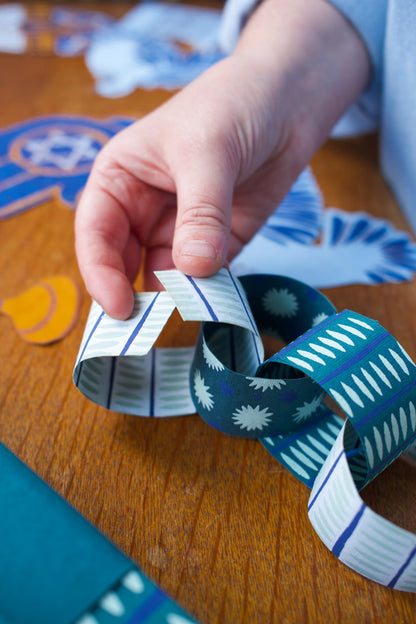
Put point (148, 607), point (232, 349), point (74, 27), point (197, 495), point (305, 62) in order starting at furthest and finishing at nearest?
point (74, 27), point (305, 62), point (232, 349), point (197, 495), point (148, 607)

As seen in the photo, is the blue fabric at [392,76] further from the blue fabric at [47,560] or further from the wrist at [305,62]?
the blue fabric at [47,560]

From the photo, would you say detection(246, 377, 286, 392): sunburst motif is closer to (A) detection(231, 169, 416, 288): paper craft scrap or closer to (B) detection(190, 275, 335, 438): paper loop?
(B) detection(190, 275, 335, 438): paper loop

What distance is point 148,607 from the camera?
328 mm

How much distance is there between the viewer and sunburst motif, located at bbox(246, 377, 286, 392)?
44 cm

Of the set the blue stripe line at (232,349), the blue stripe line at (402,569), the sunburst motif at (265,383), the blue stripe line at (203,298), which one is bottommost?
the blue stripe line at (402,569)

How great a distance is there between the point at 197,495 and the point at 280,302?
0.76 feet

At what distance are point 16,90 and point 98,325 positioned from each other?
77 centimetres

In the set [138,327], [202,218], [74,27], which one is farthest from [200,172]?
[74,27]

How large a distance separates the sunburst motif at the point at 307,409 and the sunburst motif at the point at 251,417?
1.1 inches

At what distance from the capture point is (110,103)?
103 cm

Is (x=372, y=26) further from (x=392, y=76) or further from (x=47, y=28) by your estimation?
(x=47, y=28)

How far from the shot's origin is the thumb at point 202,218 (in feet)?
1.57

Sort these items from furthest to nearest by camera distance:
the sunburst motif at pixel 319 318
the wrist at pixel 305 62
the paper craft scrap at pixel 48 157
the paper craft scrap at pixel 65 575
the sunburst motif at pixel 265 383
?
the paper craft scrap at pixel 48 157, the wrist at pixel 305 62, the sunburst motif at pixel 319 318, the sunburst motif at pixel 265 383, the paper craft scrap at pixel 65 575

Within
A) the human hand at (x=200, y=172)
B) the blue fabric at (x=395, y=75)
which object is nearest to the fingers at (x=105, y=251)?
the human hand at (x=200, y=172)
